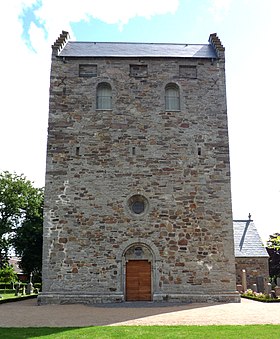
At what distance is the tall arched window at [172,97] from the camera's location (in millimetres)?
22062

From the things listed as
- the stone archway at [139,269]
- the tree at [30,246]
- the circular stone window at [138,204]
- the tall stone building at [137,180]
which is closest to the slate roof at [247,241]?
the tall stone building at [137,180]

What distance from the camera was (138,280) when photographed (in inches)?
782

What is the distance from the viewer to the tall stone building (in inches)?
772

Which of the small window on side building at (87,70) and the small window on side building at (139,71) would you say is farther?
the small window on side building at (139,71)

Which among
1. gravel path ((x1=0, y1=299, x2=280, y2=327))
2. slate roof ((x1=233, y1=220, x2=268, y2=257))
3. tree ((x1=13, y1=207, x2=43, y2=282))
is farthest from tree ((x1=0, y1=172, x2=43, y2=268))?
gravel path ((x1=0, y1=299, x2=280, y2=327))

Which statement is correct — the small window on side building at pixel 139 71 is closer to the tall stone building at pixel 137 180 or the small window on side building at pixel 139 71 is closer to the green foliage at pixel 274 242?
the tall stone building at pixel 137 180

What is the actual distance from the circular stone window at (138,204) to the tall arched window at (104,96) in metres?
5.06

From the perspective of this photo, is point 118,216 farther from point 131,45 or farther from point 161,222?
point 131,45

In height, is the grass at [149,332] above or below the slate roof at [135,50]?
below

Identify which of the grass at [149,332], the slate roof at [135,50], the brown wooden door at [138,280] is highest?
the slate roof at [135,50]

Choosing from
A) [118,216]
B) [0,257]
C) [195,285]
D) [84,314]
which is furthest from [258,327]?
[0,257]

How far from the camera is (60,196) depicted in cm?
2036

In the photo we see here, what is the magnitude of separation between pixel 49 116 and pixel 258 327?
1480 cm

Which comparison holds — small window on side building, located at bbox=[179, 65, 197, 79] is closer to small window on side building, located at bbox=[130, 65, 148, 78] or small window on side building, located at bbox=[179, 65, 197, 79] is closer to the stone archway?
small window on side building, located at bbox=[130, 65, 148, 78]
